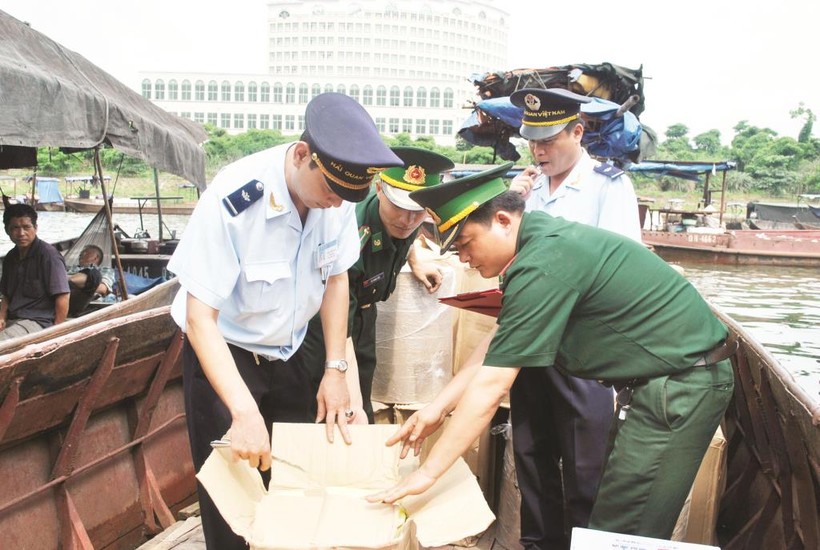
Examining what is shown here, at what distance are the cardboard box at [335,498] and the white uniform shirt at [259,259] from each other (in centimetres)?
32

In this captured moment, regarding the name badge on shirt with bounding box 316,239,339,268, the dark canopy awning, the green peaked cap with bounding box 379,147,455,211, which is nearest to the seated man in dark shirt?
the dark canopy awning

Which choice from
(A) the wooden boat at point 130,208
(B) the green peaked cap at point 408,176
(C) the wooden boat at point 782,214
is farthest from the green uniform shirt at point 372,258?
(A) the wooden boat at point 130,208

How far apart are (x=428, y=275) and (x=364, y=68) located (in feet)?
306

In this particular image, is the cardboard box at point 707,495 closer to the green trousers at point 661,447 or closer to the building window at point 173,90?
the green trousers at point 661,447

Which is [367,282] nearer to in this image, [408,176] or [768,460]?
[408,176]

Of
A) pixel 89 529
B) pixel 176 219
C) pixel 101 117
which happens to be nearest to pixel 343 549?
pixel 89 529

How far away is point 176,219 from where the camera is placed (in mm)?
30438

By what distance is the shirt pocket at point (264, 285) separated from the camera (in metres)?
2.01

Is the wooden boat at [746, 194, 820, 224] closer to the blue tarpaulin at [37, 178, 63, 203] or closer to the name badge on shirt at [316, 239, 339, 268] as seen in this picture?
the blue tarpaulin at [37, 178, 63, 203]

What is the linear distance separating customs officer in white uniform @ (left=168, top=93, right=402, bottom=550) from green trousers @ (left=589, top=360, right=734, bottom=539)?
0.76 meters

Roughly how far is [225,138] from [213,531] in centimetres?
5379

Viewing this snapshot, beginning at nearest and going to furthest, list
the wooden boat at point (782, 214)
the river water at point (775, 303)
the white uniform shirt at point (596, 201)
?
the white uniform shirt at point (596, 201) < the river water at point (775, 303) < the wooden boat at point (782, 214)

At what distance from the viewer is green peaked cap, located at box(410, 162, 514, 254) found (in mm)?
1880

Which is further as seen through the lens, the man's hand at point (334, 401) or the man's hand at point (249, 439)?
the man's hand at point (334, 401)
